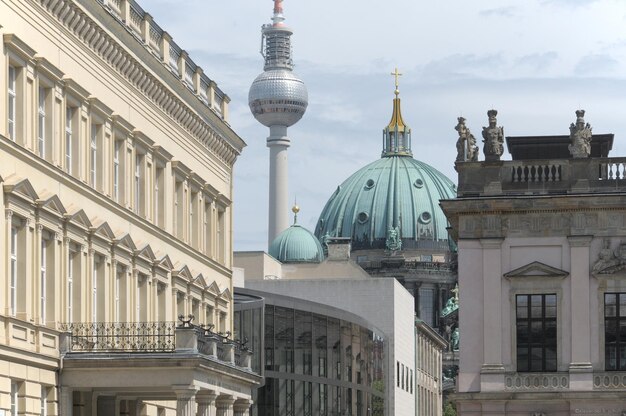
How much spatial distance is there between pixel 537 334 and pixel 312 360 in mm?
35540

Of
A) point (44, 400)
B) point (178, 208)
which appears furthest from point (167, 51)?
point (44, 400)

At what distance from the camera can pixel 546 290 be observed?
6562 centimetres

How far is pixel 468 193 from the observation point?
67125mm

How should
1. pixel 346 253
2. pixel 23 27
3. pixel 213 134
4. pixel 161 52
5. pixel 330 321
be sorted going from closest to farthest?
1. pixel 23 27
2. pixel 161 52
3. pixel 213 134
4. pixel 330 321
5. pixel 346 253

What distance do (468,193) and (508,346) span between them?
5423mm

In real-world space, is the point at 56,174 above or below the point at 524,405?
above

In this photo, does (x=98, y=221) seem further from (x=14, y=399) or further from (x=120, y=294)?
(x=14, y=399)

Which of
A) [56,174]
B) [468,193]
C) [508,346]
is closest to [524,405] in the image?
[508,346]

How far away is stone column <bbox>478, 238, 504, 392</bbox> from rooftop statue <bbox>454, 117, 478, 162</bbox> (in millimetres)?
3645

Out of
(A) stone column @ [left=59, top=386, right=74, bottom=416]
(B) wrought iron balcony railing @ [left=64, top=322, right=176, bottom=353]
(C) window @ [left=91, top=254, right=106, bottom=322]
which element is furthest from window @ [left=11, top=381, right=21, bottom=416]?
(C) window @ [left=91, top=254, right=106, bottom=322]

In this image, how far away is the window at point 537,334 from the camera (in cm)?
6562

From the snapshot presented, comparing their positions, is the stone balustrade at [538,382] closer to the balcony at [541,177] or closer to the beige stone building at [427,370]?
the balcony at [541,177]

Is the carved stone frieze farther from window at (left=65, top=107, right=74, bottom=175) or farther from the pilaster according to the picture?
window at (left=65, top=107, right=74, bottom=175)

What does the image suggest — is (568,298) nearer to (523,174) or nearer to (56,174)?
(523,174)
